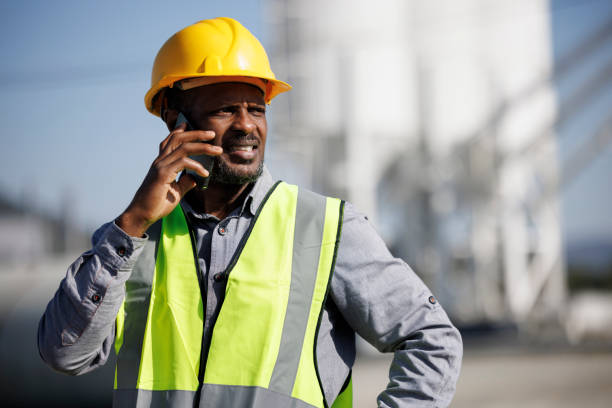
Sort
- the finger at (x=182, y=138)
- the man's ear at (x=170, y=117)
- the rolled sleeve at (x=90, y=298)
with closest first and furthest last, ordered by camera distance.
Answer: the rolled sleeve at (x=90, y=298) < the finger at (x=182, y=138) < the man's ear at (x=170, y=117)

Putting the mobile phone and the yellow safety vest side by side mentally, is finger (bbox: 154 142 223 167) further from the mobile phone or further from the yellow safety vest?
the yellow safety vest

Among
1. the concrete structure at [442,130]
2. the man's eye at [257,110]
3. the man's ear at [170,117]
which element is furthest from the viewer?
the concrete structure at [442,130]

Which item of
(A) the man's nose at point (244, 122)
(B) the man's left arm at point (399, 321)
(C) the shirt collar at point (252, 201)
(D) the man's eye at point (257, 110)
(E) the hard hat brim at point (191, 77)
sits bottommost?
(B) the man's left arm at point (399, 321)

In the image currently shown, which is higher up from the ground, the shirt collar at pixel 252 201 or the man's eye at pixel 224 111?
the man's eye at pixel 224 111

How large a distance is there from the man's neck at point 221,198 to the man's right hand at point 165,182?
0.61 feet

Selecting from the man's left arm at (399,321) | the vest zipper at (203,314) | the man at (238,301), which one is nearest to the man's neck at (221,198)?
the man at (238,301)

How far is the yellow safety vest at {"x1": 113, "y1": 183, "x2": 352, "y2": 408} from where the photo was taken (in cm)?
185

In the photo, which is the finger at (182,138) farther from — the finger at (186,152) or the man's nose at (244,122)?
the man's nose at (244,122)

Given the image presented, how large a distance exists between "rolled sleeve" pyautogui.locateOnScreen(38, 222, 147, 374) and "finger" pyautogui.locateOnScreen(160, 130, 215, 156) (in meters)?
0.26

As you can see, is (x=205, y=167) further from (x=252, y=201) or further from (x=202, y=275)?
(x=202, y=275)

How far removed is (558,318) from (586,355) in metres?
2.19

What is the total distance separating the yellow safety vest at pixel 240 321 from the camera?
6.07 feet

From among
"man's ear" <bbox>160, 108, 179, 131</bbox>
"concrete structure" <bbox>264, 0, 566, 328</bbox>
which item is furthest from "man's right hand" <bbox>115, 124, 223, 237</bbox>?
"concrete structure" <bbox>264, 0, 566, 328</bbox>

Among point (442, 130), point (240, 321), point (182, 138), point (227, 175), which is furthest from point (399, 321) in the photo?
point (442, 130)
